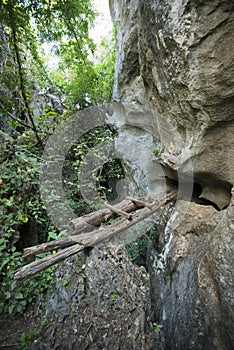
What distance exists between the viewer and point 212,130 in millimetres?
2410

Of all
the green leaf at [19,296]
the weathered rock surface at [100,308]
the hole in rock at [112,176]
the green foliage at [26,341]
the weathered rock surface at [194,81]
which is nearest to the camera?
the weathered rock surface at [194,81]

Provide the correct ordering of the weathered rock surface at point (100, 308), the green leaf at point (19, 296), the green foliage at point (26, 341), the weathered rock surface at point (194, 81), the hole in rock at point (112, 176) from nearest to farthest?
1. the weathered rock surface at point (194, 81)
2. the weathered rock surface at point (100, 308)
3. the green foliage at point (26, 341)
4. the green leaf at point (19, 296)
5. the hole in rock at point (112, 176)

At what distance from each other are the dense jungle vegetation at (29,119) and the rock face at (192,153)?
148 cm

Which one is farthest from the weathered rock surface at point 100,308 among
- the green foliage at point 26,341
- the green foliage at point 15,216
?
the green foliage at point 15,216

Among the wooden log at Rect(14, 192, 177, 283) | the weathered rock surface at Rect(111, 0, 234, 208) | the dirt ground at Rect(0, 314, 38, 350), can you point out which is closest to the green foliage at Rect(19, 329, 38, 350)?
the dirt ground at Rect(0, 314, 38, 350)

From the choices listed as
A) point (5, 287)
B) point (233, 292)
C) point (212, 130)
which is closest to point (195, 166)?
point (212, 130)

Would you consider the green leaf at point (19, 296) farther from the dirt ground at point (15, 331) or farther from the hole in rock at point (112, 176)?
the hole in rock at point (112, 176)

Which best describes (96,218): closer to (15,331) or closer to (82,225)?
(82,225)

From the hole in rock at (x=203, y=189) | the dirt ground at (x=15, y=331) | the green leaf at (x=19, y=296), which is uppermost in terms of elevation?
the hole in rock at (x=203, y=189)

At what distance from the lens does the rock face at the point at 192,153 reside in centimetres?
194

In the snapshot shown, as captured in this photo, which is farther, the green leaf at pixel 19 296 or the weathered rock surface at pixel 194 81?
the green leaf at pixel 19 296

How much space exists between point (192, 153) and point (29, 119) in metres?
3.33

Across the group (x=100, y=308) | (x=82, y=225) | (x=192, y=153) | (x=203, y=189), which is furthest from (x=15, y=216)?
(x=203, y=189)

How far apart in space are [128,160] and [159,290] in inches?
107
